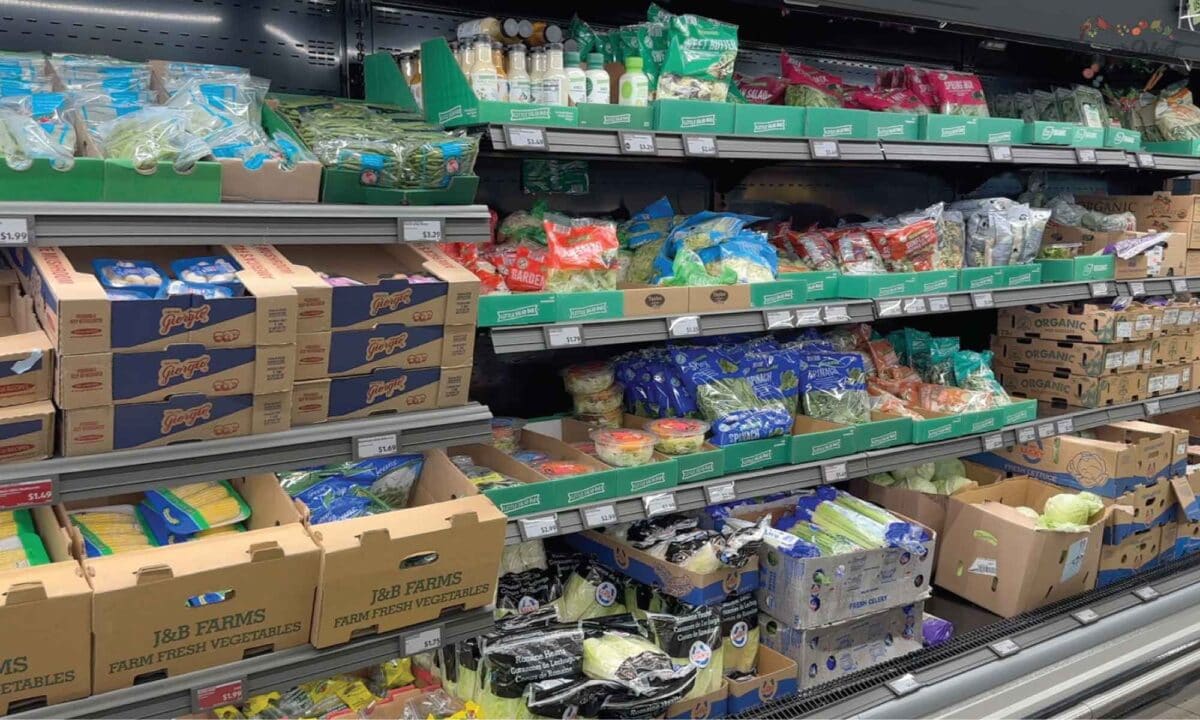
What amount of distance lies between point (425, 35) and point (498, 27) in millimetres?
383

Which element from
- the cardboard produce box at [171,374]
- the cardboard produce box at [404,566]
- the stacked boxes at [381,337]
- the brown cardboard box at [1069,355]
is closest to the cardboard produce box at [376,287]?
the stacked boxes at [381,337]

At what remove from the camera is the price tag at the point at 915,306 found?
297 cm

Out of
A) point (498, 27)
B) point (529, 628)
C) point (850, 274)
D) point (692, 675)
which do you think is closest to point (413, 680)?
point (529, 628)

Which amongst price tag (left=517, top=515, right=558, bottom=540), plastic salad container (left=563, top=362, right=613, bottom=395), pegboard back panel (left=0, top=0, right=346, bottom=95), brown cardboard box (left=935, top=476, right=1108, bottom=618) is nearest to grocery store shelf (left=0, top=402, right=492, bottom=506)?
price tag (left=517, top=515, right=558, bottom=540)

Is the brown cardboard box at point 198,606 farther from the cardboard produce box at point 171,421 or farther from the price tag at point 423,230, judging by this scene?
the price tag at point 423,230

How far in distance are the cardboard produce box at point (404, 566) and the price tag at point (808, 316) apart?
123 centimetres

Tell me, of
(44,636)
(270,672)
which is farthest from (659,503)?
(44,636)

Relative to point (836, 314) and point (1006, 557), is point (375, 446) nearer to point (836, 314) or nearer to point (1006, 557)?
point (836, 314)

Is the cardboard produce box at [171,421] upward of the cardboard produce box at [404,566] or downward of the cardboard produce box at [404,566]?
upward

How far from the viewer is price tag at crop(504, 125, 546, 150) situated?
212 cm

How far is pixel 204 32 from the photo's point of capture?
2.28 meters

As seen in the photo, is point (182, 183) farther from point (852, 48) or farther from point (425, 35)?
point (852, 48)

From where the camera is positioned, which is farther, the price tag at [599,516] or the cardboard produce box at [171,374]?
the price tag at [599,516]

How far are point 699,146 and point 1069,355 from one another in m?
1.97
